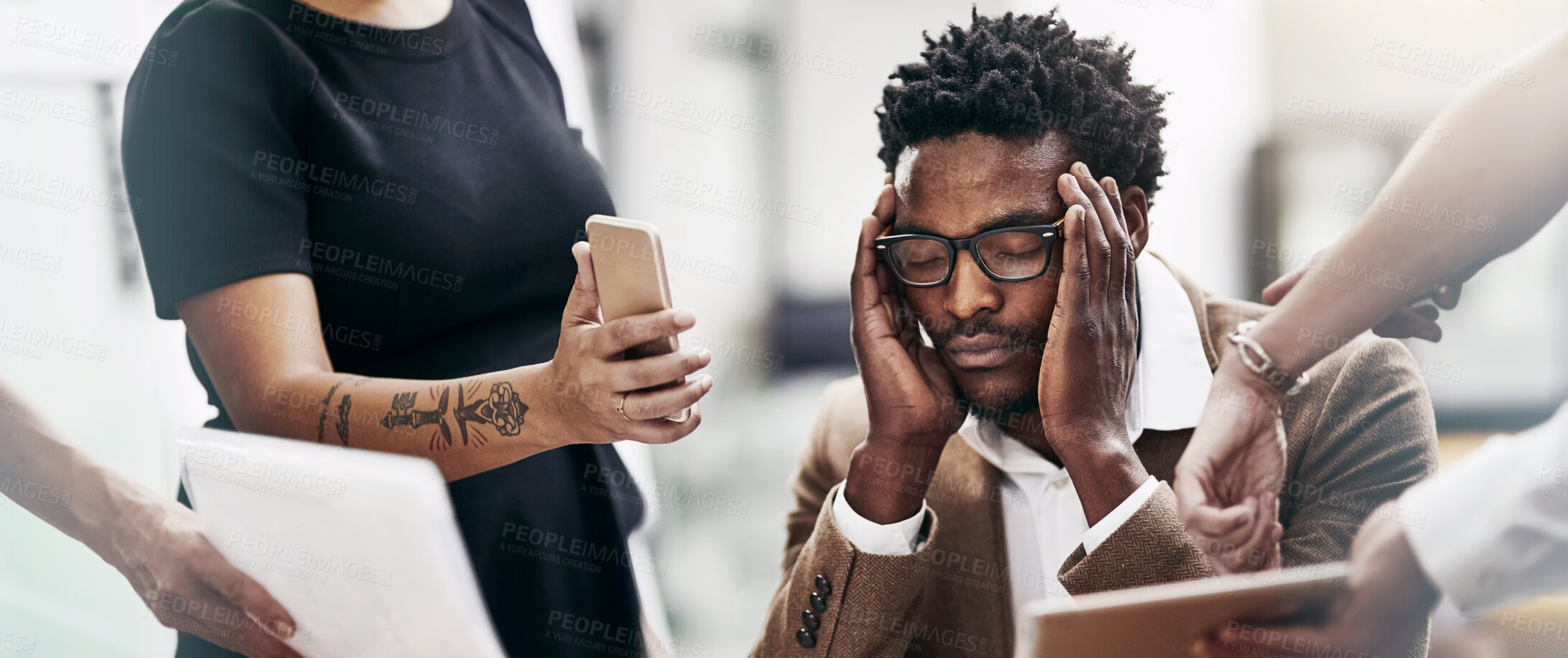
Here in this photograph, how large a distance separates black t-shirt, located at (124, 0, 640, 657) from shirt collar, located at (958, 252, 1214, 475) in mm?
717

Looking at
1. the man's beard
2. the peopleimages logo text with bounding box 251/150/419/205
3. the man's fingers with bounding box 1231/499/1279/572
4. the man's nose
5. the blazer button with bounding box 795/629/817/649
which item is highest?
the peopleimages logo text with bounding box 251/150/419/205

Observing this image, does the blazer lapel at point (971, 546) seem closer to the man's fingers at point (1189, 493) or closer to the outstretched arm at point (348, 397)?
the man's fingers at point (1189, 493)

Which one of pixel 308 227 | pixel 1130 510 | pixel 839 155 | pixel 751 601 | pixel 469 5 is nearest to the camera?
pixel 1130 510

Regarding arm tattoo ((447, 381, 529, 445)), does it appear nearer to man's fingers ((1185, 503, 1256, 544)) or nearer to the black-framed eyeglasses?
the black-framed eyeglasses

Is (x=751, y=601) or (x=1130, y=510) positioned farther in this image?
(x=751, y=601)

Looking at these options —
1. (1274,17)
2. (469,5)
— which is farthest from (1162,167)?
(469,5)

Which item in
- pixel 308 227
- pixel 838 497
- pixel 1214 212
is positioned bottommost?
pixel 838 497

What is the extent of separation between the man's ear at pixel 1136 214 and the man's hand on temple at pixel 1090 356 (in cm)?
11

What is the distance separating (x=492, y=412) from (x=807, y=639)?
19.9 inches

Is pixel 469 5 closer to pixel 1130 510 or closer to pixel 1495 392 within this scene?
pixel 1130 510

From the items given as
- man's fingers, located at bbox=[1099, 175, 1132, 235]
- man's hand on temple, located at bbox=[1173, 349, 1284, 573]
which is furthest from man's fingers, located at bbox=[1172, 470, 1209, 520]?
man's fingers, located at bbox=[1099, 175, 1132, 235]

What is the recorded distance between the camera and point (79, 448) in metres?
1.35

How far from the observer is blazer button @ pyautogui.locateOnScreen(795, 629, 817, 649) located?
47.4 inches

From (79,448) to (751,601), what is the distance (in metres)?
1.19
